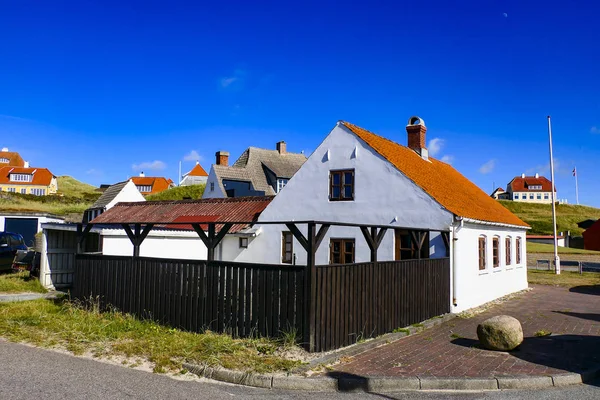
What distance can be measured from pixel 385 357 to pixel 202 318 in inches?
149

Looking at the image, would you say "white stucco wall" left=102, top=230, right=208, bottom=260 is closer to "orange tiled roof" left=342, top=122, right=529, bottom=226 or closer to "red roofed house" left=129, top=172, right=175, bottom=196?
"orange tiled roof" left=342, top=122, right=529, bottom=226

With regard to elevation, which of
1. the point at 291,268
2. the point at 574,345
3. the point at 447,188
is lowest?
the point at 574,345

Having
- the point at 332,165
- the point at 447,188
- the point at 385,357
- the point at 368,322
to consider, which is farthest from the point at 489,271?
the point at 385,357

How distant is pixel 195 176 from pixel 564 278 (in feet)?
240

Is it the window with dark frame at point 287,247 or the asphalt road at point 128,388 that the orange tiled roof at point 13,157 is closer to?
the window with dark frame at point 287,247

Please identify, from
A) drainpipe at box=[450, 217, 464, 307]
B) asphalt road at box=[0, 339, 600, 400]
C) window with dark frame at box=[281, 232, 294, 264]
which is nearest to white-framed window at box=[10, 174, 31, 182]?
window with dark frame at box=[281, 232, 294, 264]

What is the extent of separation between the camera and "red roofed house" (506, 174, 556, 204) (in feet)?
353

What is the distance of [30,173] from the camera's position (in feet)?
284

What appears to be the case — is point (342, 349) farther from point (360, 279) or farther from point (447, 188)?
point (447, 188)

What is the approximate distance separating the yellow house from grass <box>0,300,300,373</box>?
3284 inches

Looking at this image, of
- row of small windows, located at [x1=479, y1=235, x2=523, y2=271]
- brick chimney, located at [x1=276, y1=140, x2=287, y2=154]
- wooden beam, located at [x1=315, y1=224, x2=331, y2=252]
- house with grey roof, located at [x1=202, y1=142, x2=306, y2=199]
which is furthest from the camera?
brick chimney, located at [x1=276, y1=140, x2=287, y2=154]

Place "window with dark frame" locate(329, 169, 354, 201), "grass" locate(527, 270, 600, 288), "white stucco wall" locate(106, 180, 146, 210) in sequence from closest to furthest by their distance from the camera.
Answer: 1. "window with dark frame" locate(329, 169, 354, 201)
2. "grass" locate(527, 270, 600, 288)
3. "white stucco wall" locate(106, 180, 146, 210)

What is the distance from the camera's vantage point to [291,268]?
8.65 meters

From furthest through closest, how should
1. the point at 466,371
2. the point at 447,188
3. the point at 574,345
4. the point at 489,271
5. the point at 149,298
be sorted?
1. the point at 447,188
2. the point at 489,271
3. the point at 149,298
4. the point at 574,345
5. the point at 466,371
